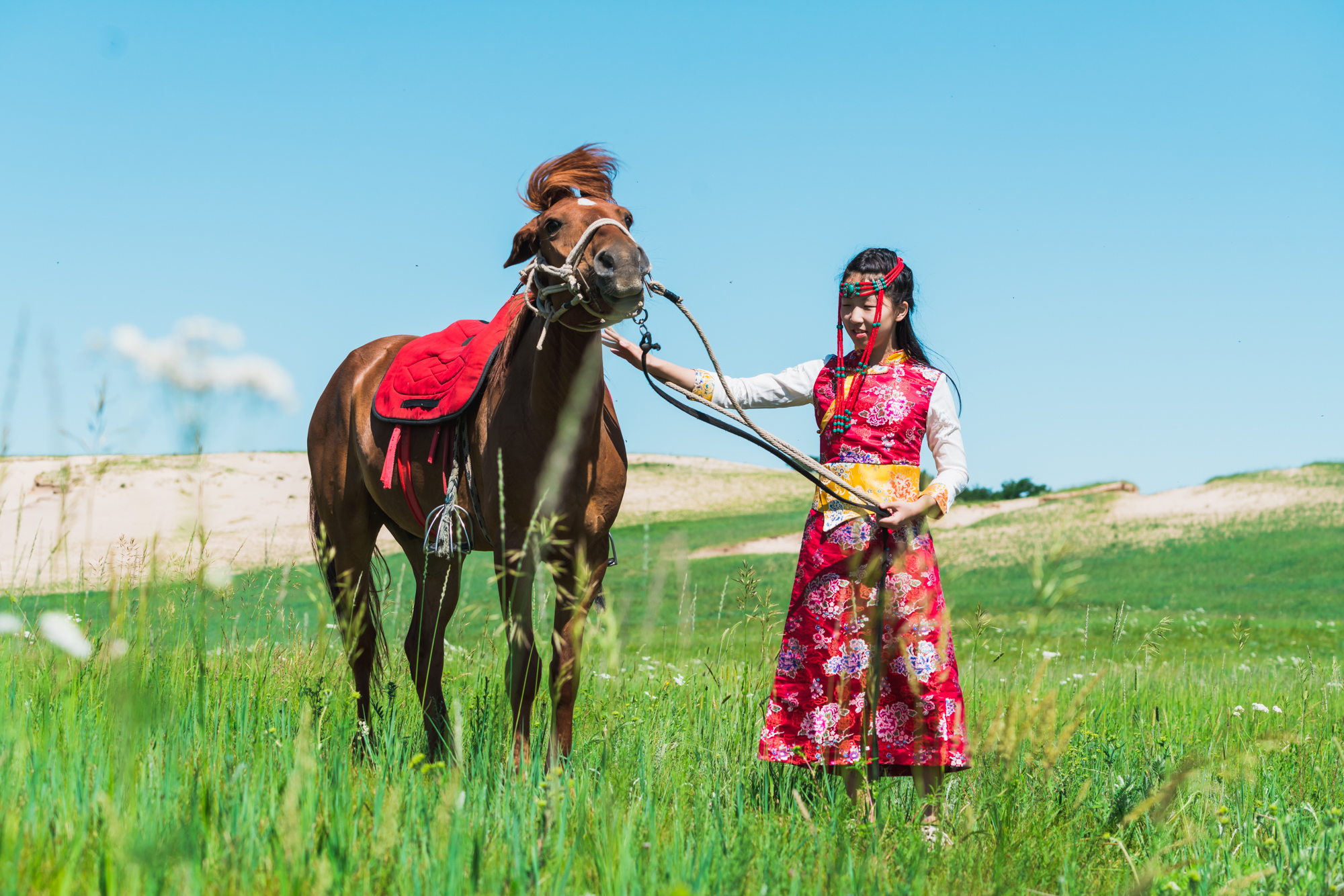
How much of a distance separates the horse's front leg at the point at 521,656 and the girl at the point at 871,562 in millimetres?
856

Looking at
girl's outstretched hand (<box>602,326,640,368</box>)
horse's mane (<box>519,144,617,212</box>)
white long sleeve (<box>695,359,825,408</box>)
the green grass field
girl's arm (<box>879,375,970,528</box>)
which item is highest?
horse's mane (<box>519,144,617,212</box>)

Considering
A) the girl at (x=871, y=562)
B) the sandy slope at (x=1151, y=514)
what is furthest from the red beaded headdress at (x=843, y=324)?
the sandy slope at (x=1151, y=514)

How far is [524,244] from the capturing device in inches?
139

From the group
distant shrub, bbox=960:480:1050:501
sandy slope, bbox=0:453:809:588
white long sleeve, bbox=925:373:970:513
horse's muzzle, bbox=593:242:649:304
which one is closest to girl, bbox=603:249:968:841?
white long sleeve, bbox=925:373:970:513

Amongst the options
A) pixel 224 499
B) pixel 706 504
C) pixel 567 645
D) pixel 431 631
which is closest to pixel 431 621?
pixel 431 631

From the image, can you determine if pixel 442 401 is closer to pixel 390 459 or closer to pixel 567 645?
pixel 390 459

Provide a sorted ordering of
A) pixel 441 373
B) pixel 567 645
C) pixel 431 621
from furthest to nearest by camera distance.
Result: pixel 431 621
pixel 441 373
pixel 567 645

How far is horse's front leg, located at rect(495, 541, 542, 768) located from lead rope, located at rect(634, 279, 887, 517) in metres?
0.82

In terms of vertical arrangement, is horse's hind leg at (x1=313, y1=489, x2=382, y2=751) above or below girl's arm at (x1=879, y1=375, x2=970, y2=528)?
below

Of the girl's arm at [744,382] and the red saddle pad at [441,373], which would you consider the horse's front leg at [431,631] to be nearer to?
the red saddle pad at [441,373]

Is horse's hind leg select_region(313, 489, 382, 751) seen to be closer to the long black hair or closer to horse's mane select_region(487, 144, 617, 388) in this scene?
horse's mane select_region(487, 144, 617, 388)

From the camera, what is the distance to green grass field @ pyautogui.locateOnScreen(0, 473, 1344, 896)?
5.54ft

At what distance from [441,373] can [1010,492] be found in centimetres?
4168

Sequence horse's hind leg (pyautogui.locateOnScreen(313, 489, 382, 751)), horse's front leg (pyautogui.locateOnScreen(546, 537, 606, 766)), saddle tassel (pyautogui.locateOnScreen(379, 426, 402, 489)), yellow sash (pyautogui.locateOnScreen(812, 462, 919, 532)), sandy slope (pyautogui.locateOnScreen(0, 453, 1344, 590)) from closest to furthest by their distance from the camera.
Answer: horse's front leg (pyautogui.locateOnScreen(546, 537, 606, 766)), yellow sash (pyautogui.locateOnScreen(812, 462, 919, 532)), saddle tassel (pyautogui.locateOnScreen(379, 426, 402, 489)), horse's hind leg (pyautogui.locateOnScreen(313, 489, 382, 751)), sandy slope (pyautogui.locateOnScreen(0, 453, 1344, 590))
